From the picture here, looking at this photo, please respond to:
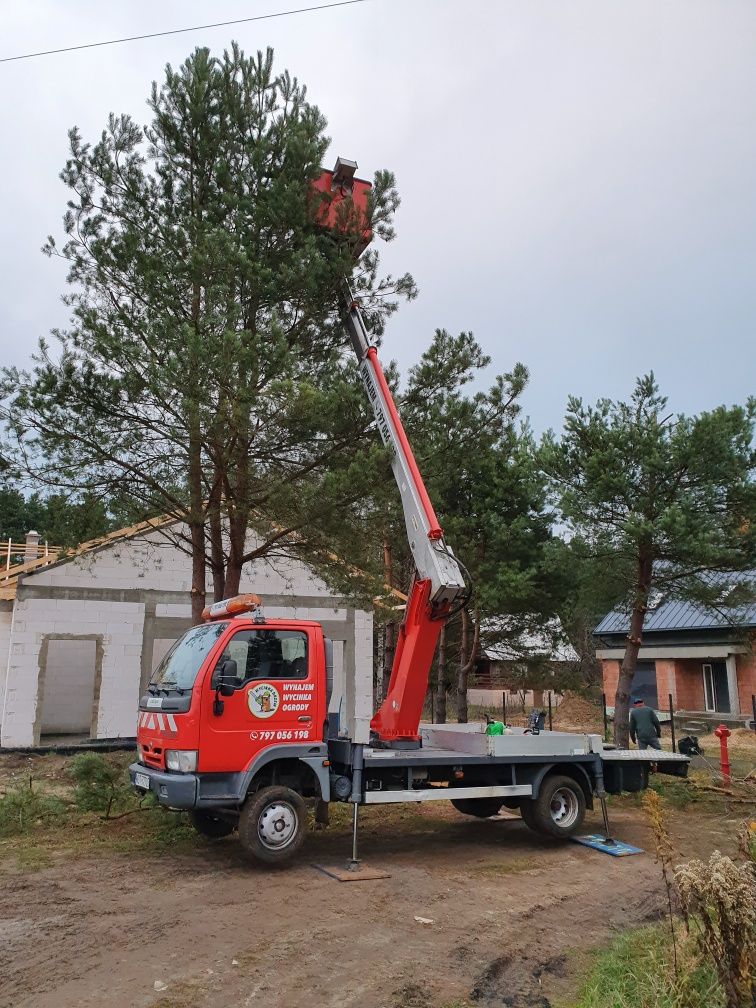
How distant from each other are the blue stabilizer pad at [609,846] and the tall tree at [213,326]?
17.9ft

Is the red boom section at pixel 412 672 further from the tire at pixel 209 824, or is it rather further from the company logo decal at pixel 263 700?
the tire at pixel 209 824

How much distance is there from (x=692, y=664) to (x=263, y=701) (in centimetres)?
2254

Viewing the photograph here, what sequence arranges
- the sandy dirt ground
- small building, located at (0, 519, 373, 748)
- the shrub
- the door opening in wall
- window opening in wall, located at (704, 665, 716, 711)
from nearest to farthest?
the shrub
the sandy dirt ground
small building, located at (0, 519, 373, 748)
the door opening in wall
window opening in wall, located at (704, 665, 716, 711)

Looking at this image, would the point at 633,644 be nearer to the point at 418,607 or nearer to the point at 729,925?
the point at 418,607

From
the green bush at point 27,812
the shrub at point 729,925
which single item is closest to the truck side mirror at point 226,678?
the green bush at point 27,812

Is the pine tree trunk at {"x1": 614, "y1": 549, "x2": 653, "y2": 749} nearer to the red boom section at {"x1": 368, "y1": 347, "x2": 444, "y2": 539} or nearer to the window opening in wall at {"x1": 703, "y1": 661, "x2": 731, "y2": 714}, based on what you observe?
the red boom section at {"x1": 368, "y1": 347, "x2": 444, "y2": 539}

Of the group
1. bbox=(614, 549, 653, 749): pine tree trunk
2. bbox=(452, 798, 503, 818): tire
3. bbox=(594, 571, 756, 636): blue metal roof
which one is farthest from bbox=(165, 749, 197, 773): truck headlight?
bbox=(594, 571, 756, 636): blue metal roof

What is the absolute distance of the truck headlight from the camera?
25.6 feet

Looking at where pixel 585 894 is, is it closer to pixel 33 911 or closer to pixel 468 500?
pixel 33 911

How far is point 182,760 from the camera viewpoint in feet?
25.9

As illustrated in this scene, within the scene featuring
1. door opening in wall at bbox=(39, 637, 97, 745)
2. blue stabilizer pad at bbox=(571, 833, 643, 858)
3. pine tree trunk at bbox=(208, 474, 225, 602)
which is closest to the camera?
blue stabilizer pad at bbox=(571, 833, 643, 858)

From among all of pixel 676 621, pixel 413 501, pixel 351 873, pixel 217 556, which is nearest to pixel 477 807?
pixel 351 873

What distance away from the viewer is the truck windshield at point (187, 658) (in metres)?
8.32

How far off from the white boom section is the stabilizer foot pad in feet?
9.82
